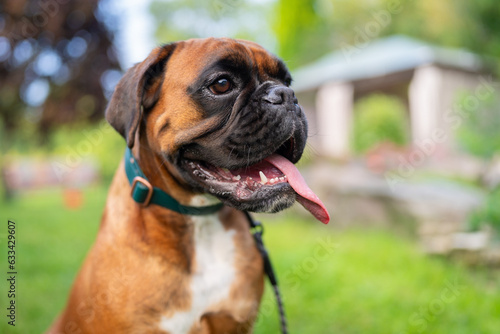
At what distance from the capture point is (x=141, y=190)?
2389 mm

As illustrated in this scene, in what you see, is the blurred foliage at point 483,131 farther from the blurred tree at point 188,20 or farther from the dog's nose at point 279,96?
the blurred tree at point 188,20

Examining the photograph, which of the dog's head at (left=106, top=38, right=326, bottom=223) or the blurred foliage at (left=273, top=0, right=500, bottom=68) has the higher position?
the dog's head at (left=106, top=38, right=326, bottom=223)

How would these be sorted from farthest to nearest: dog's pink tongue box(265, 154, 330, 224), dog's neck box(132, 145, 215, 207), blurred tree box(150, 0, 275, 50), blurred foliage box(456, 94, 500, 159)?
blurred tree box(150, 0, 275, 50)
blurred foliage box(456, 94, 500, 159)
dog's neck box(132, 145, 215, 207)
dog's pink tongue box(265, 154, 330, 224)

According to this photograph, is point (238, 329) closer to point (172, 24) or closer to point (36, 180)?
point (36, 180)

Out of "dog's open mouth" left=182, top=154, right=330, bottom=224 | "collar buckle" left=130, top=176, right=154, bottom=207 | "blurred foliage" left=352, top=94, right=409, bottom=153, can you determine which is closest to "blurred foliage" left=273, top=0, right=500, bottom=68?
"dog's open mouth" left=182, top=154, right=330, bottom=224

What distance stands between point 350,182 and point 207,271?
5.77 m

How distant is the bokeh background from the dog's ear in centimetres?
82

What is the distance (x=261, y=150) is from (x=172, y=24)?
3447 cm

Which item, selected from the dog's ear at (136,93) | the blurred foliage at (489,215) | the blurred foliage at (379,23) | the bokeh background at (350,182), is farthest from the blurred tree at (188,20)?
the dog's ear at (136,93)

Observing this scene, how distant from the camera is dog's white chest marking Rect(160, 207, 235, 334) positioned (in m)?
2.40

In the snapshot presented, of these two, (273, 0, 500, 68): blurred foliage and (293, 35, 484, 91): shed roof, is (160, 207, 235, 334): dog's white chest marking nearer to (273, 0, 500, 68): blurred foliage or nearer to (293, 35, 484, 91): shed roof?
(273, 0, 500, 68): blurred foliage

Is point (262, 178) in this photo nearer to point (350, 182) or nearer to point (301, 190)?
point (301, 190)

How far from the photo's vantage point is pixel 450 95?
14516 mm

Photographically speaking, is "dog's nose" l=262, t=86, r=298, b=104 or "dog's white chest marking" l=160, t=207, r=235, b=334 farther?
"dog's white chest marking" l=160, t=207, r=235, b=334
